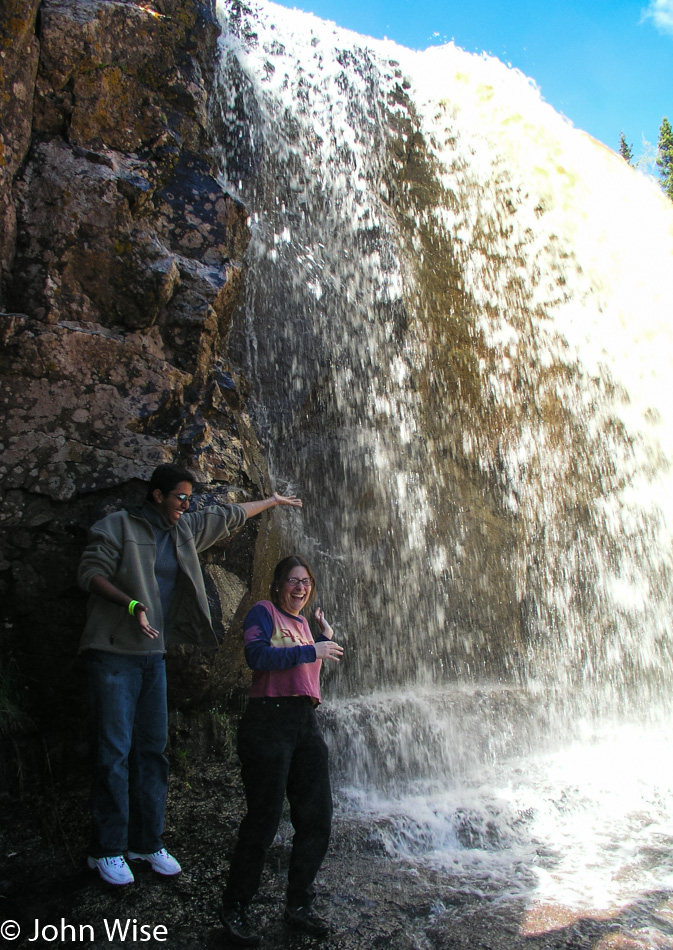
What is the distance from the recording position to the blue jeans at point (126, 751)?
332cm

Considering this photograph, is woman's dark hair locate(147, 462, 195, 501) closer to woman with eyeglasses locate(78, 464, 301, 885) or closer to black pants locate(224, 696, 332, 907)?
woman with eyeglasses locate(78, 464, 301, 885)

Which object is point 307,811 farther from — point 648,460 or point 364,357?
point 648,460

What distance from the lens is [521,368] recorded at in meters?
9.46

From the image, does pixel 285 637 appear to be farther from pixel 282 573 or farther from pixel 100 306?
pixel 100 306

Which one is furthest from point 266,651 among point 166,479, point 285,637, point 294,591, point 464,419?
point 464,419

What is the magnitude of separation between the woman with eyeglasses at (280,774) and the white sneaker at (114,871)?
548 mm

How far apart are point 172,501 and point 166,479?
0.42 feet

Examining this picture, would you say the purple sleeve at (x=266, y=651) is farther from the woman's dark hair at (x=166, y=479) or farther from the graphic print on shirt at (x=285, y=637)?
the woman's dark hair at (x=166, y=479)

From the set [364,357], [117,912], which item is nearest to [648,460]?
[364,357]

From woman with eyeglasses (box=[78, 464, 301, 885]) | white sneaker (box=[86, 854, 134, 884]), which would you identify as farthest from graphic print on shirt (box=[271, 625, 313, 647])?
white sneaker (box=[86, 854, 134, 884])

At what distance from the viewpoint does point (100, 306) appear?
5.01 m

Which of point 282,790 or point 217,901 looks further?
point 217,901

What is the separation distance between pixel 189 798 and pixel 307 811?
5.29 ft

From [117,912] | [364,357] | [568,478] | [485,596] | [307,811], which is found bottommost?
[117,912]
